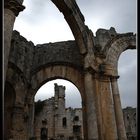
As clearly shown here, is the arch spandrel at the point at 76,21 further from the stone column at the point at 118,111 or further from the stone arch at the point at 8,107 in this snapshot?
the stone arch at the point at 8,107

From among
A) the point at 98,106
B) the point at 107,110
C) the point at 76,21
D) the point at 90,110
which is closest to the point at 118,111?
the point at 107,110

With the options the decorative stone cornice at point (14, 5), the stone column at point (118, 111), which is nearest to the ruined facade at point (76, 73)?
the stone column at point (118, 111)

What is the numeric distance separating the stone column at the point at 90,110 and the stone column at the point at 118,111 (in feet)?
4.58

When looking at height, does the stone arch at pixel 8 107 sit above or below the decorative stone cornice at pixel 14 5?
below

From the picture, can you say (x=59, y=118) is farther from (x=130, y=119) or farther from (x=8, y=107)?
(x=8, y=107)

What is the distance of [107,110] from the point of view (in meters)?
10.7

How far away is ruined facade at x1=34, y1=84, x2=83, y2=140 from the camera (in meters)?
29.1

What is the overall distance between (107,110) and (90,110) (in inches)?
40.6

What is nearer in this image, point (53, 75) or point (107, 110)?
point (107, 110)

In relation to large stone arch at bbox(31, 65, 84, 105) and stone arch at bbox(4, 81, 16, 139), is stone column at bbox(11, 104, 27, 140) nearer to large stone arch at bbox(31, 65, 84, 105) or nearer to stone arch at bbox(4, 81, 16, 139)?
stone arch at bbox(4, 81, 16, 139)

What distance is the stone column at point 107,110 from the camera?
1030 centimetres

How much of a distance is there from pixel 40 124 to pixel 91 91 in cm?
1990

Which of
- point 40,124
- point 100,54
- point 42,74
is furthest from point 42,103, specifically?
point 100,54

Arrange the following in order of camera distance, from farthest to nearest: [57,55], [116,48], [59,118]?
[59,118] → [57,55] → [116,48]
